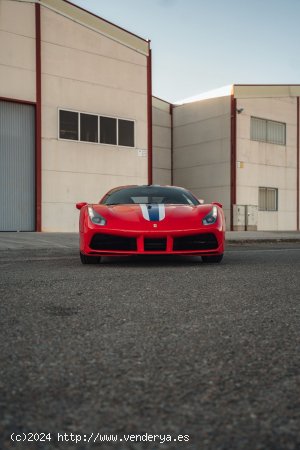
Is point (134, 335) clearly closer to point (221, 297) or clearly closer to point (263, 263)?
point (221, 297)

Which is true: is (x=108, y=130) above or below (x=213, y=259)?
above

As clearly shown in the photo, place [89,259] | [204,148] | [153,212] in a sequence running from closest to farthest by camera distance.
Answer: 1. [153,212]
2. [89,259]
3. [204,148]

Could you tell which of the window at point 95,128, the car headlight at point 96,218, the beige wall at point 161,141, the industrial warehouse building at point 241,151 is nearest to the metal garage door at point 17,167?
the window at point 95,128

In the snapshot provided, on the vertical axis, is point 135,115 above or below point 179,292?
above

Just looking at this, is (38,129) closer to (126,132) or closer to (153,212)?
(126,132)

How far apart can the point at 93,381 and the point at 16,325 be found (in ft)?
3.80

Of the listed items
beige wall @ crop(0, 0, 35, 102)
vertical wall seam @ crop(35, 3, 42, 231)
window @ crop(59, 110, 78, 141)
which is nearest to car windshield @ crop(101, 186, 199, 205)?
vertical wall seam @ crop(35, 3, 42, 231)

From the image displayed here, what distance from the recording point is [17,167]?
16953 millimetres

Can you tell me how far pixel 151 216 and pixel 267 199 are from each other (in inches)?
767

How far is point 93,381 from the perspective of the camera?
6.58ft

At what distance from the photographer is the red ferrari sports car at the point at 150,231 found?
21.0 ft

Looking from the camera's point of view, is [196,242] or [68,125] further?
[68,125]

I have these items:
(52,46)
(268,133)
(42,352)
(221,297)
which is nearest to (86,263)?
(221,297)

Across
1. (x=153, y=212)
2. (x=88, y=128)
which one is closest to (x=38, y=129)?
(x=88, y=128)
